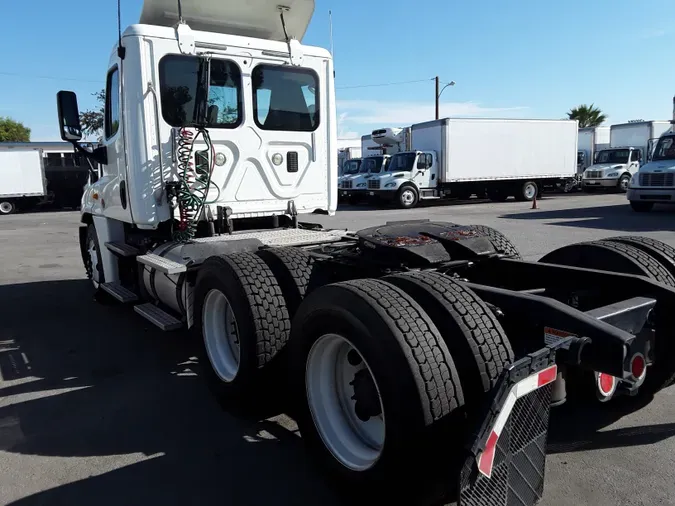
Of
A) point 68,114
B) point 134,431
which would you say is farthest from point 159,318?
point 68,114

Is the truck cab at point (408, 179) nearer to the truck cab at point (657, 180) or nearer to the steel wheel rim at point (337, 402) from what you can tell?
the truck cab at point (657, 180)

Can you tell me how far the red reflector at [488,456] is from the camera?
213cm

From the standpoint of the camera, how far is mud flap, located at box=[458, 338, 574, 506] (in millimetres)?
2145

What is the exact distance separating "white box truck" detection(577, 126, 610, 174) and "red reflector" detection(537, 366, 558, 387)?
109ft

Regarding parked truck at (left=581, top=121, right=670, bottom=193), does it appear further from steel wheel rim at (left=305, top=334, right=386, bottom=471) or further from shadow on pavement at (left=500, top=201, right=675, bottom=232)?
steel wheel rim at (left=305, top=334, right=386, bottom=471)

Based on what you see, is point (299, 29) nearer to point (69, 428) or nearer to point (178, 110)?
point (178, 110)

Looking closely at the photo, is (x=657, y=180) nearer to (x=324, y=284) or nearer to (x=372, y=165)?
(x=372, y=165)

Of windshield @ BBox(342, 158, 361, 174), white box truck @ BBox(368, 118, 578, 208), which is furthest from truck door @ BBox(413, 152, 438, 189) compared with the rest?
windshield @ BBox(342, 158, 361, 174)

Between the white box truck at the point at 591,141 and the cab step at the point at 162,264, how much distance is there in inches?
1260

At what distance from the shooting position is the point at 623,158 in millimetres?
28859

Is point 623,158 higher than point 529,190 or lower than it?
higher

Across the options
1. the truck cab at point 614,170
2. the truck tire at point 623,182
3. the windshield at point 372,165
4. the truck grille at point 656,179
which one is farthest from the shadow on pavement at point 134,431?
the truck tire at point 623,182

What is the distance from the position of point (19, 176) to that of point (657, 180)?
26.4 metres

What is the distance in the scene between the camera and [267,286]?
3.79 m
